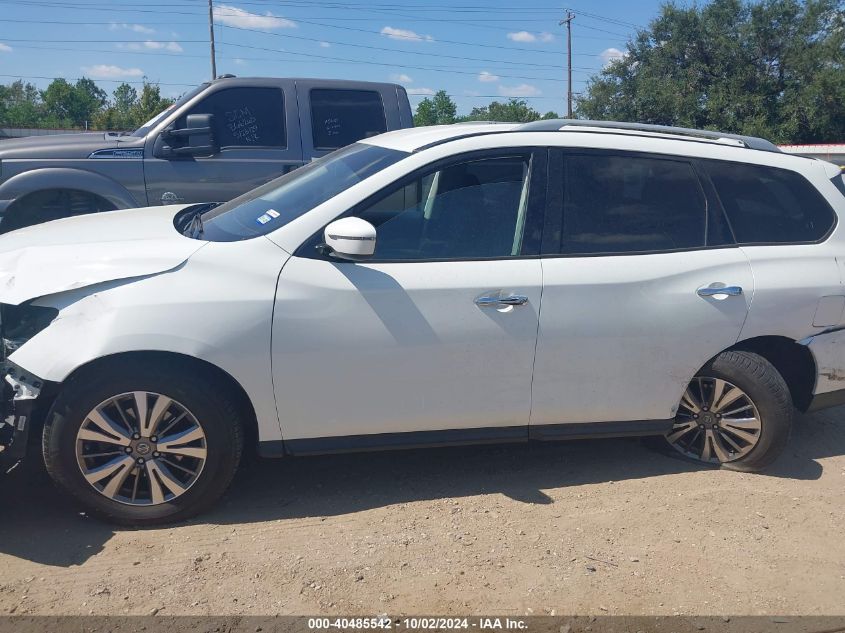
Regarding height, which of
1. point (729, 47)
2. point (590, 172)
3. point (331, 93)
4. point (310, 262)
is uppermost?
point (729, 47)

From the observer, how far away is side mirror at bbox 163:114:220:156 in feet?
22.5

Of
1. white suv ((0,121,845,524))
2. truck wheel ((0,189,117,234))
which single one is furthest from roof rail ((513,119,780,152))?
truck wheel ((0,189,117,234))

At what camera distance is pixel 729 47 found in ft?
134

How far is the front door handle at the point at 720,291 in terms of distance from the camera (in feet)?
13.5

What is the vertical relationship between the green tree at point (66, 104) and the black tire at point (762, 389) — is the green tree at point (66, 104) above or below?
above

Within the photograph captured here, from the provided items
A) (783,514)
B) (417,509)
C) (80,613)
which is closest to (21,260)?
(80,613)

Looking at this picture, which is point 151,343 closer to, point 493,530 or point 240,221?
point 240,221

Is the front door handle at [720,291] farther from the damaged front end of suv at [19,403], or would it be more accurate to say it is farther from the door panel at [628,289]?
the damaged front end of suv at [19,403]

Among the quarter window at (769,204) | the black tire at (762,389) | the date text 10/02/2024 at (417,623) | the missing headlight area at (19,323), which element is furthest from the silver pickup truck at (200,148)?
the date text 10/02/2024 at (417,623)

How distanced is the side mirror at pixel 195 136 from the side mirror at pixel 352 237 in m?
3.77

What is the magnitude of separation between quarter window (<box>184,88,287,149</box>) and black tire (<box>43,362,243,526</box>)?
4127 millimetres

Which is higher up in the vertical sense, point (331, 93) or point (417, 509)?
point (331, 93)

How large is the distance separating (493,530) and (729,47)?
42.9 m

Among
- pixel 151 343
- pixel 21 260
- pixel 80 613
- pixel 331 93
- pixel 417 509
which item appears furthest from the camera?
pixel 331 93
